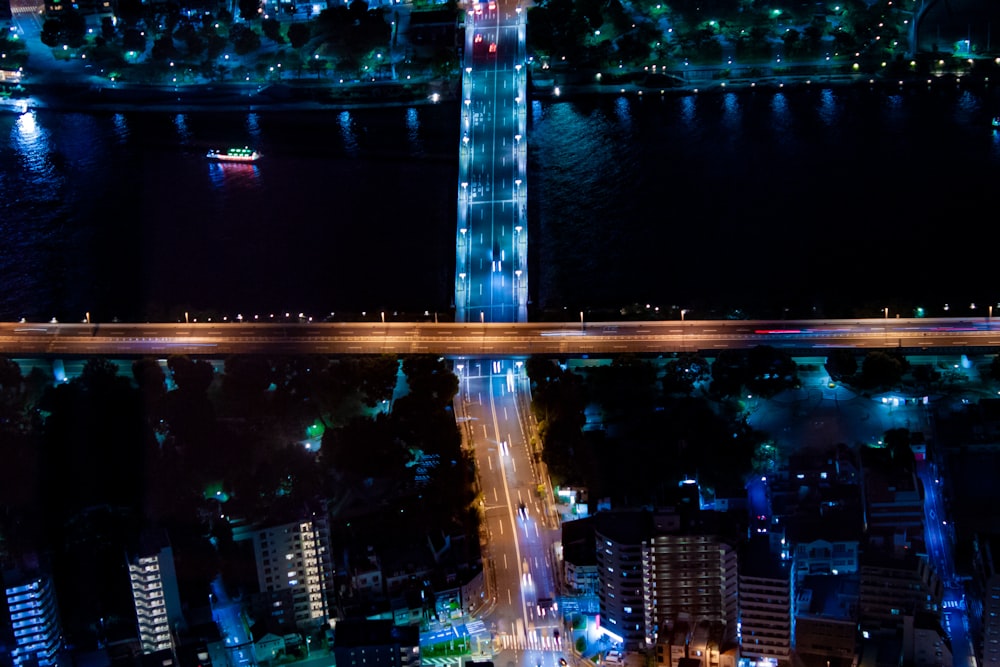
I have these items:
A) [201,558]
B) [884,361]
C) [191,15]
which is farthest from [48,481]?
[191,15]

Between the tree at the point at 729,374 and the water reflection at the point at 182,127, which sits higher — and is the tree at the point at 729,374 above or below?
below

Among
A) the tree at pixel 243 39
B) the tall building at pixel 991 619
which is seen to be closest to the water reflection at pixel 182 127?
the tree at pixel 243 39

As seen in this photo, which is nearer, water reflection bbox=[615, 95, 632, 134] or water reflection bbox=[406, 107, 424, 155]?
water reflection bbox=[406, 107, 424, 155]

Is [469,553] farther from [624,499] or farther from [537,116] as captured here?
[537,116]

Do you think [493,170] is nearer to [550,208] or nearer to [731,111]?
[550,208]

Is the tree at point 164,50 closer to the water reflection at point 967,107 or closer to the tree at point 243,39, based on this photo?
the tree at point 243,39

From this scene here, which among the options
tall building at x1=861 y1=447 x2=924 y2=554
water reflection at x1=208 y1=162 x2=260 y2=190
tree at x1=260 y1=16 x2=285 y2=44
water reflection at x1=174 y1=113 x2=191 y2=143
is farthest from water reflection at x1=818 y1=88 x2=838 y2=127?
tall building at x1=861 y1=447 x2=924 y2=554

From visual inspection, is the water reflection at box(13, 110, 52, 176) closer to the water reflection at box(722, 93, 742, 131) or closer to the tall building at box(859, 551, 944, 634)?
the water reflection at box(722, 93, 742, 131)
